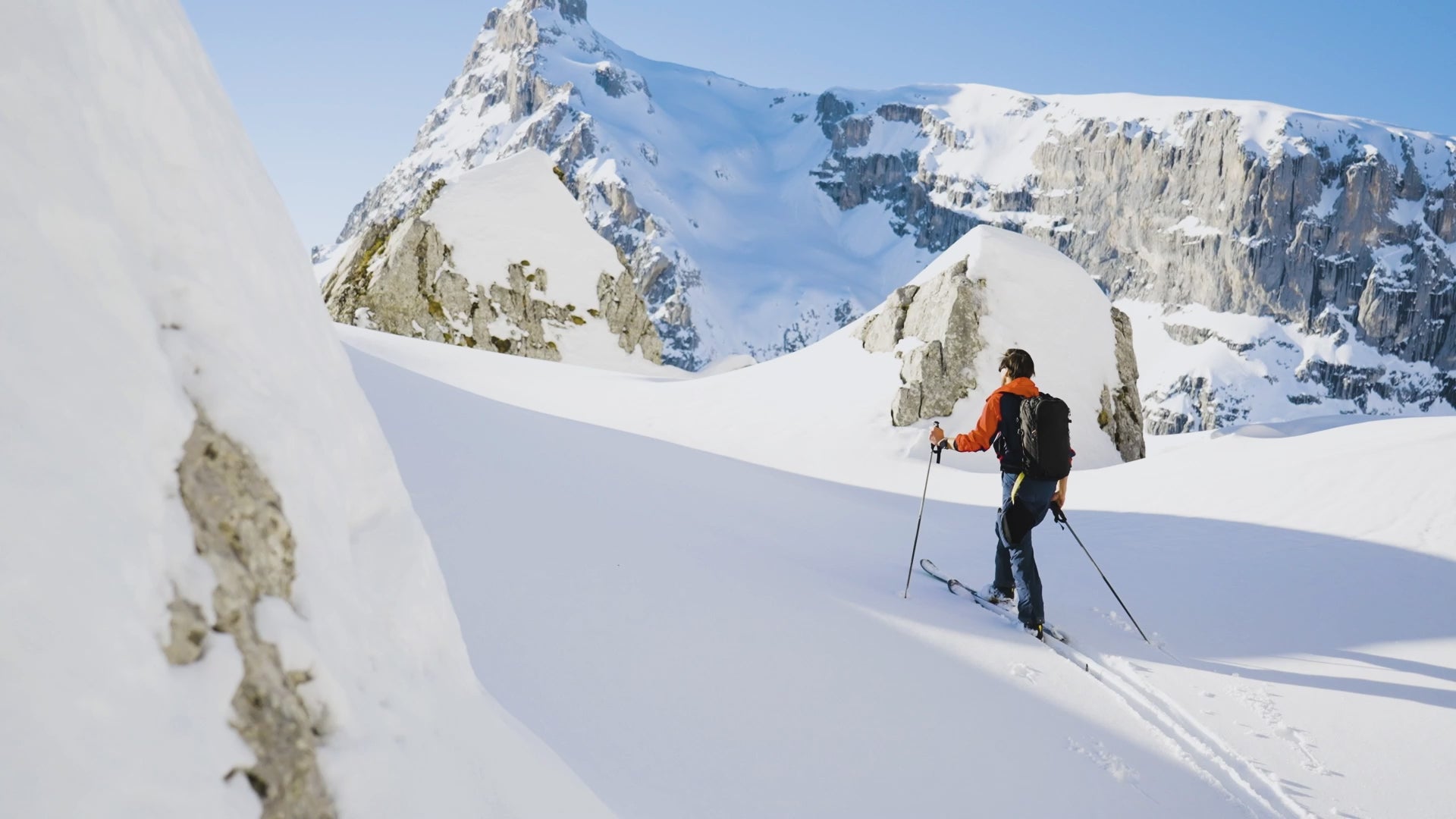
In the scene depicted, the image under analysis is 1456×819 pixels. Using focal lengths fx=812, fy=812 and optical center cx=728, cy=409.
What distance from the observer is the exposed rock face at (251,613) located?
1504 millimetres

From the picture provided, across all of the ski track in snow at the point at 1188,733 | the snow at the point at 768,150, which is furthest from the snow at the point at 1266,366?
the ski track in snow at the point at 1188,733

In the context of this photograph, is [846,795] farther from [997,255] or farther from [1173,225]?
[1173,225]

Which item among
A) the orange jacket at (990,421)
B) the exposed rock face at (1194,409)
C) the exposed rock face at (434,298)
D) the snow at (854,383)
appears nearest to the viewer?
the orange jacket at (990,421)

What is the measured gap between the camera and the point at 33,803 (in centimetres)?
117

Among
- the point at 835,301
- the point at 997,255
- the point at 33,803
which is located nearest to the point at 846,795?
the point at 33,803

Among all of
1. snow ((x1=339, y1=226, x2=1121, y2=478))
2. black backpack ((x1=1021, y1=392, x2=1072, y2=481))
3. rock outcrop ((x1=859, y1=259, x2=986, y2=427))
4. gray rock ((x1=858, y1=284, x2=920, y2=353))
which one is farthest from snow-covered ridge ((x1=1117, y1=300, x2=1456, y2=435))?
black backpack ((x1=1021, y1=392, x2=1072, y2=481))

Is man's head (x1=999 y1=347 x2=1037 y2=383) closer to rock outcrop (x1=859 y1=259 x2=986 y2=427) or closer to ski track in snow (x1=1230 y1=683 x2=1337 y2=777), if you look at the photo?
ski track in snow (x1=1230 y1=683 x2=1337 y2=777)

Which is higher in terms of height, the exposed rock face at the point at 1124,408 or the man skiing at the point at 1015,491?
the exposed rock face at the point at 1124,408

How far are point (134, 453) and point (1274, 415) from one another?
492ft

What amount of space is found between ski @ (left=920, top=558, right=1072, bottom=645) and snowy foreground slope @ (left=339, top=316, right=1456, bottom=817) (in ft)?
Answer: 0.47

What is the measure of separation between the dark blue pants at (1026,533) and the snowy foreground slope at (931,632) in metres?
0.21

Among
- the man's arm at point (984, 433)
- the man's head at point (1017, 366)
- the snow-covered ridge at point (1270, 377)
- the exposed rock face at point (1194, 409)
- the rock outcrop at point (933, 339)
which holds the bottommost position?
the man's arm at point (984, 433)

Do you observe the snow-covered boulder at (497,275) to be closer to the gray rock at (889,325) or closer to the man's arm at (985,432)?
the gray rock at (889,325)

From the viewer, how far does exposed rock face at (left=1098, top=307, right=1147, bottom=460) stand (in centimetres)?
1388
